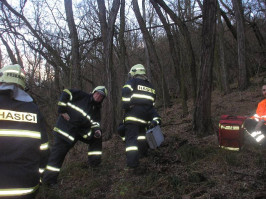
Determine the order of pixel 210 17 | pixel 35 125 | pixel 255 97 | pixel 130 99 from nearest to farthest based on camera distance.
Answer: pixel 35 125, pixel 130 99, pixel 210 17, pixel 255 97

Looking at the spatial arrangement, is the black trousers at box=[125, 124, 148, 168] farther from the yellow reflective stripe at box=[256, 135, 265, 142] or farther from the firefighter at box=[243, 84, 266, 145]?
the yellow reflective stripe at box=[256, 135, 265, 142]

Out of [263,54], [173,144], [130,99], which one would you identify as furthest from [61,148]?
[263,54]

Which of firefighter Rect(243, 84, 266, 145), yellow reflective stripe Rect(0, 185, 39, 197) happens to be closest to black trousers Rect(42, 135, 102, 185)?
yellow reflective stripe Rect(0, 185, 39, 197)

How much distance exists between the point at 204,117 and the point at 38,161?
424cm

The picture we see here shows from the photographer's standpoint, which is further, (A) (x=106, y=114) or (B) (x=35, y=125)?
(A) (x=106, y=114)

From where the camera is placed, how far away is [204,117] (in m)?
5.67

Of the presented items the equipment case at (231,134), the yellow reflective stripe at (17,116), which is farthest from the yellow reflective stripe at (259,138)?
the yellow reflective stripe at (17,116)

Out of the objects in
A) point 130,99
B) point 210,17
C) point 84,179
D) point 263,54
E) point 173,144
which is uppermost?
point 263,54

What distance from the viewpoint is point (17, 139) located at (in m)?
2.18

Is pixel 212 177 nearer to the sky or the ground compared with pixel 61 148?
nearer to the ground

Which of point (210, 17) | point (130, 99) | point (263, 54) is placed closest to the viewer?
point (130, 99)

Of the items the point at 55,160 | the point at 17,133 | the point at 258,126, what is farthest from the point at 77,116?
the point at 258,126

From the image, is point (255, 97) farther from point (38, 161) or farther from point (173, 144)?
point (38, 161)

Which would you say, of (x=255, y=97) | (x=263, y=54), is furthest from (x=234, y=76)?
(x=255, y=97)
